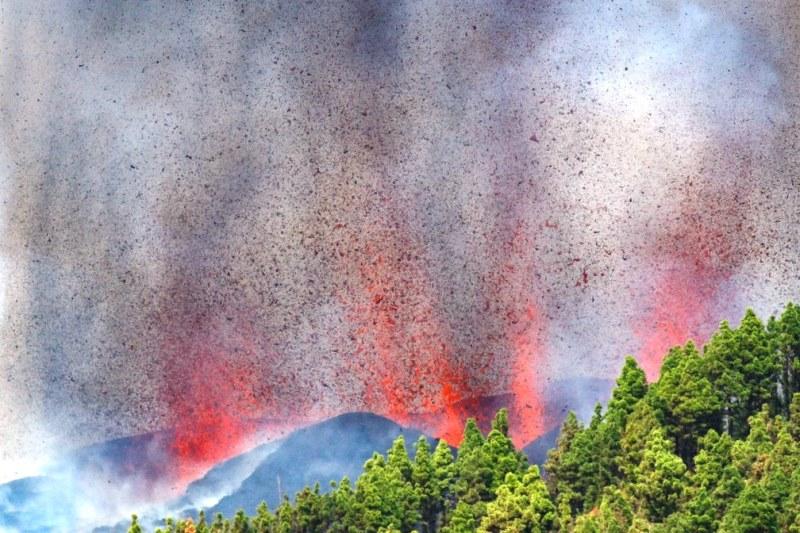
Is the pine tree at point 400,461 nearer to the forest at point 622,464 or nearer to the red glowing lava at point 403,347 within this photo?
the forest at point 622,464

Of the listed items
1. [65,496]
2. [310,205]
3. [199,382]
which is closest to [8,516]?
[65,496]

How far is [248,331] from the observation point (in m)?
52.4

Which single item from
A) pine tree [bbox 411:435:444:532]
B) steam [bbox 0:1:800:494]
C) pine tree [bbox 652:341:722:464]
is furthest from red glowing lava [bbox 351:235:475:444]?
pine tree [bbox 652:341:722:464]

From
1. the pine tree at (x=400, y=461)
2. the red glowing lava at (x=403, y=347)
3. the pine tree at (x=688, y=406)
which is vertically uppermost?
the red glowing lava at (x=403, y=347)

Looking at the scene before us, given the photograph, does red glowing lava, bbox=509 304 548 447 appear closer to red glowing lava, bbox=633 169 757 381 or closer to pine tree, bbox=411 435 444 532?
red glowing lava, bbox=633 169 757 381

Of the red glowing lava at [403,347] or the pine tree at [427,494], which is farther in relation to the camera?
the red glowing lava at [403,347]

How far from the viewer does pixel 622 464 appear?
42719 mm

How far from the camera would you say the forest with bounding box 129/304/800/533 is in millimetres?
41188

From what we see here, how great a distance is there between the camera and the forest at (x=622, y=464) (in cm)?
4119

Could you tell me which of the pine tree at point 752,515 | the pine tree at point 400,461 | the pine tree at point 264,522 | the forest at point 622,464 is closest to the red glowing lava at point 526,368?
the forest at point 622,464

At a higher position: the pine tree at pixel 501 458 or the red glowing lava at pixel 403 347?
the red glowing lava at pixel 403 347

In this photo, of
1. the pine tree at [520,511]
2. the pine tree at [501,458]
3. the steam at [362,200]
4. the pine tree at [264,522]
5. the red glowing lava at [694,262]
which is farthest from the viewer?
the steam at [362,200]

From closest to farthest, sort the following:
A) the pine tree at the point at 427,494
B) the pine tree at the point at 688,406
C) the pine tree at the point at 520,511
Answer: the pine tree at the point at 520,511 < the pine tree at the point at 688,406 < the pine tree at the point at 427,494

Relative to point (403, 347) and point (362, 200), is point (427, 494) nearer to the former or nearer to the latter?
point (403, 347)
